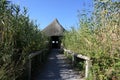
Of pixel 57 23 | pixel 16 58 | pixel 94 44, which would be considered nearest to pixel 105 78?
pixel 94 44

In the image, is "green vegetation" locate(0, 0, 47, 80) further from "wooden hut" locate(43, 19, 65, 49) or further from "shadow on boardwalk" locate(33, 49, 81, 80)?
"wooden hut" locate(43, 19, 65, 49)

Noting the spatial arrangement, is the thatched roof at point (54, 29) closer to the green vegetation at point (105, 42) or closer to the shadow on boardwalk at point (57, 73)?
the shadow on boardwalk at point (57, 73)

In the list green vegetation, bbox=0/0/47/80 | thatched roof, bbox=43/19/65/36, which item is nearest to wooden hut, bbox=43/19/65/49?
thatched roof, bbox=43/19/65/36

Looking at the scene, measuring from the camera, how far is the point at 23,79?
752 cm

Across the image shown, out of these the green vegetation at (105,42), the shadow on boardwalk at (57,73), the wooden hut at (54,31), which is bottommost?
the shadow on boardwalk at (57,73)

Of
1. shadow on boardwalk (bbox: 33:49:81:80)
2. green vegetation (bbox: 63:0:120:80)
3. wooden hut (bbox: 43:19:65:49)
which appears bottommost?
shadow on boardwalk (bbox: 33:49:81:80)

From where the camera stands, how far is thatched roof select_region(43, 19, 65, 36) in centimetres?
4168

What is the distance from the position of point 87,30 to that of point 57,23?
35.5 m

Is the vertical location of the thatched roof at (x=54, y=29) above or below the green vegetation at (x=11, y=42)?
above

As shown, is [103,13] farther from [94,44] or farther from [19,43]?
[19,43]

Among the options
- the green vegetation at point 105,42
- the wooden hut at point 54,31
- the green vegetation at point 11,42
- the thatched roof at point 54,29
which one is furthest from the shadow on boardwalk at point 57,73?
the wooden hut at point 54,31

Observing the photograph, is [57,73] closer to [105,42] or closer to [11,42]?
[105,42]

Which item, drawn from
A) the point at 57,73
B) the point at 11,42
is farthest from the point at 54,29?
the point at 11,42

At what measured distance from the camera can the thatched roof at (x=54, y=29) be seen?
41.7m
